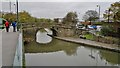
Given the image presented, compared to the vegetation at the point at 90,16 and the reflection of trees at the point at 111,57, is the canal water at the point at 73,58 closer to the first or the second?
the reflection of trees at the point at 111,57

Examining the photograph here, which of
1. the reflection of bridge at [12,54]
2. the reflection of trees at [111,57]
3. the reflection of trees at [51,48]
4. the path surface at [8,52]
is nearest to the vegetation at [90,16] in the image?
the reflection of trees at [51,48]

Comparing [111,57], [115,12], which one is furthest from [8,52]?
[115,12]

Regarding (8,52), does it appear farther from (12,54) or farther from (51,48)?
(51,48)

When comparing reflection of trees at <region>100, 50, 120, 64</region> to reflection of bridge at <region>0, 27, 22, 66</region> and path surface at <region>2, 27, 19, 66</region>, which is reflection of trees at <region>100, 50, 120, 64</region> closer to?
path surface at <region>2, 27, 19, 66</region>

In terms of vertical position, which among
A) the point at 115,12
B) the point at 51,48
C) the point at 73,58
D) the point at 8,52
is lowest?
the point at 51,48

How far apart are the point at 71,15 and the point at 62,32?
21247 millimetres

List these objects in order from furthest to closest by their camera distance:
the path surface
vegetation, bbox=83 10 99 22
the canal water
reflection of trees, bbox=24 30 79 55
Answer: vegetation, bbox=83 10 99 22 < reflection of trees, bbox=24 30 79 55 < the canal water < the path surface

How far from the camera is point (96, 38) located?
136 feet

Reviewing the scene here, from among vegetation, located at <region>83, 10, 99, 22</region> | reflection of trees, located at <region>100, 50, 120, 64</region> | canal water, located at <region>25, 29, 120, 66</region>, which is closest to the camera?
canal water, located at <region>25, 29, 120, 66</region>

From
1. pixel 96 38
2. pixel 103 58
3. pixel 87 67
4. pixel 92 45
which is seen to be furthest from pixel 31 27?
pixel 87 67

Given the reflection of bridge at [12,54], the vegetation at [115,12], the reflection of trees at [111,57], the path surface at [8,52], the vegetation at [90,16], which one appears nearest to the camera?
the reflection of bridge at [12,54]

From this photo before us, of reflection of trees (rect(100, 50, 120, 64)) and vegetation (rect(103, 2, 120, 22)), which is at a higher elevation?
vegetation (rect(103, 2, 120, 22))

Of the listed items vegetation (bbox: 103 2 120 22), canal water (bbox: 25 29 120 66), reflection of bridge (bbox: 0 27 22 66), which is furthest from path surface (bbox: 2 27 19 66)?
vegetation (bbox: 103 2 120 22)

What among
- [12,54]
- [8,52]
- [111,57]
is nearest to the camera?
[12,54]
